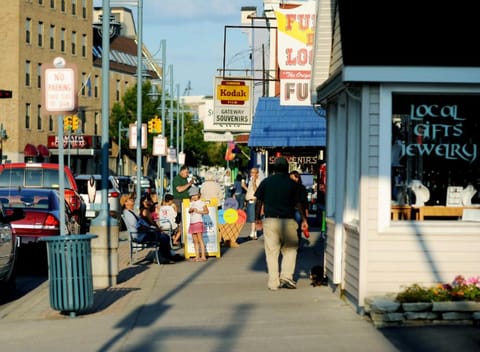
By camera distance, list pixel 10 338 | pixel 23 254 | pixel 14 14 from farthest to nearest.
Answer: pixel 14 14 → pixel 23 254 → pixel 10 338

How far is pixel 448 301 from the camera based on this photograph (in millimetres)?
10500

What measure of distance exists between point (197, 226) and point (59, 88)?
7113 mm

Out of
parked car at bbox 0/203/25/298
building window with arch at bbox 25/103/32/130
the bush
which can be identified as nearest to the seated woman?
parked car at bbox 0/203/25/298

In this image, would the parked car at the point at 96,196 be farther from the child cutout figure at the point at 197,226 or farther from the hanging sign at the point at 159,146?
the child cutout figure at the point at 197,226

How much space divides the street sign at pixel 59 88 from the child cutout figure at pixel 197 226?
7.02 meters

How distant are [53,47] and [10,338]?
65.1 m

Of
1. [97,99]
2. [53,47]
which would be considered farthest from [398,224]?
[97,99]

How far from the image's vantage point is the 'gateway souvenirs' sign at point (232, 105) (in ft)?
105

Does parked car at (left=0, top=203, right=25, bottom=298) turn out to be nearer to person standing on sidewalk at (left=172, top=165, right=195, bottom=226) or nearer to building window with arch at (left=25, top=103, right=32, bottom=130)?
person standing on sidewalk at (left=172, top=165, right=195, bottom=226)

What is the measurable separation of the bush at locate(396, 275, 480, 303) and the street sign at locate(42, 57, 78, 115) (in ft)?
15.4

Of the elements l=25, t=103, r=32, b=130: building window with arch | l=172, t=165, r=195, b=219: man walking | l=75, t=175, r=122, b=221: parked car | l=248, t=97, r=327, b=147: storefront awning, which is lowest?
l=75, t=175, r=122, b=221: parked car

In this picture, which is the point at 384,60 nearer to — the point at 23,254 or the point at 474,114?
the point at 474,114

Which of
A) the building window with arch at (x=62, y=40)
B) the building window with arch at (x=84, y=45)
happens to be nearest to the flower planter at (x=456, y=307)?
the building window with arch at (x=62, y=40)

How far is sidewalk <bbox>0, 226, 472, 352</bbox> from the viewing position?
9758 mm
